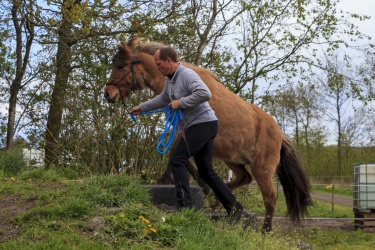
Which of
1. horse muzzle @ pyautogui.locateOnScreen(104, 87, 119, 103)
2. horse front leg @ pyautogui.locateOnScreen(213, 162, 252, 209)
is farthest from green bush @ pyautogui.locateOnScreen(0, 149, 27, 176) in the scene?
horse front leg @ pyautogui.locateOnScreen(213, 162, 252, 209)

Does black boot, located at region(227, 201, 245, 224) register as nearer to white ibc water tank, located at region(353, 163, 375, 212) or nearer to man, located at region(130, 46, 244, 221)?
man, located at region(130, 46, 244, 221)

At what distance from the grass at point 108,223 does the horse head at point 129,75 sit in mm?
1554

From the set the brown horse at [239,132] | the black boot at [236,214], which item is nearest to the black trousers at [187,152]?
the black boot at [236,214]

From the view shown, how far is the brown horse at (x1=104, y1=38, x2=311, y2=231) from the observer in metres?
7.43

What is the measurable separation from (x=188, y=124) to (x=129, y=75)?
1.83 metres

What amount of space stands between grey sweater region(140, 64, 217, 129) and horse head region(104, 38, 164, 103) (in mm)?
1319

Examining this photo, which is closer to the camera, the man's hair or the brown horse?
the man's hair

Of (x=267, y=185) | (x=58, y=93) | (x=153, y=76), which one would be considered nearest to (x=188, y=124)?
(x=153, y=76)

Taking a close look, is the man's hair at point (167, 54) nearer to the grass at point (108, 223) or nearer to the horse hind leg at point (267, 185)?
the grass at point (108, 223)

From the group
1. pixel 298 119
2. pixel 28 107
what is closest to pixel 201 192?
pixel 28 107

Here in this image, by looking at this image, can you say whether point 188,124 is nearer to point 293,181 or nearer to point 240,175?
point 240,175

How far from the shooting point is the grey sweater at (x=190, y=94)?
18.6 ft

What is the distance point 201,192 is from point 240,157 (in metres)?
1.49

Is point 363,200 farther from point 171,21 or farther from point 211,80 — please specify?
point 211,80
